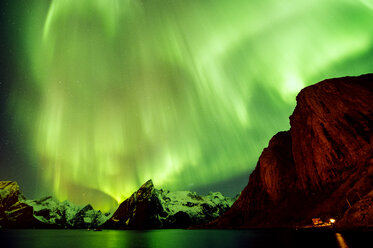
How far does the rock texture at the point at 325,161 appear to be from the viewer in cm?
8094

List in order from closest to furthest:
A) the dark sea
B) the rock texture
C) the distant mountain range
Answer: the dark sea
the distant mountain range
the rock texture

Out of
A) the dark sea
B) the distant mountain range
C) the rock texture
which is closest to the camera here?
the dark sea

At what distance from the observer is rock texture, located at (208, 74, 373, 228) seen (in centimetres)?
8094

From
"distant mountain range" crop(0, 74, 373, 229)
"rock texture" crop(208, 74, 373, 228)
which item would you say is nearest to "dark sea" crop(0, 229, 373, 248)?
"distant mountain range" crop(0, 74, 373, 229)

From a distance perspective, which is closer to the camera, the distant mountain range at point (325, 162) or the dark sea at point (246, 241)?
the dark sea at point (246, 241)

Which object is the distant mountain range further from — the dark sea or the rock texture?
the dark sea

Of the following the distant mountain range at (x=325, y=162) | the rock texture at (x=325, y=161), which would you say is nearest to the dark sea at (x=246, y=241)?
the distant mountain range at (x=325, y=162)

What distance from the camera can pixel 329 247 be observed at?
2972 centimetres

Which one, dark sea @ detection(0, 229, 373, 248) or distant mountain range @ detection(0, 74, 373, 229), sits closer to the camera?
dark sea @ detection(0, 229, 373, 248)

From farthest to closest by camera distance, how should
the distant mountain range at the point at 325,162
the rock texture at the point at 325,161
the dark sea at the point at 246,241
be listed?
1. the rock texture at the point at 325,161
2. the distant mountain range at the point at 325,162
3. the dark sea at the point at 246,241

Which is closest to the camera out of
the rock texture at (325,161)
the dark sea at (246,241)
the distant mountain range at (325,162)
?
the dark sea at (246,241)

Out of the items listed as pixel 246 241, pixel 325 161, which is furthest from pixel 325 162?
pixel 246 241

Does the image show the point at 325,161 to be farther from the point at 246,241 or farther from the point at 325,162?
the point at 246,241

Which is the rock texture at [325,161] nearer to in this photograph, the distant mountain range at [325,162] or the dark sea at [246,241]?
the distant mountain range at [325,162]
